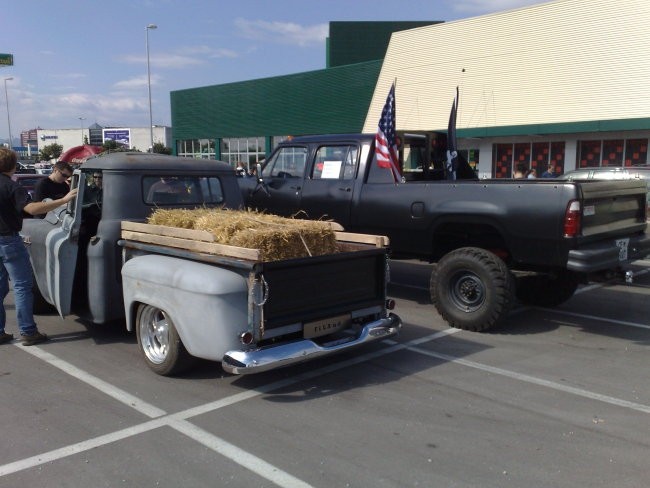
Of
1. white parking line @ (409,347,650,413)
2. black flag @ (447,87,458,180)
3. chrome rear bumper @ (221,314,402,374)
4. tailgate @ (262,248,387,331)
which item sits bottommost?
white parking line @ (409,347,650,413)

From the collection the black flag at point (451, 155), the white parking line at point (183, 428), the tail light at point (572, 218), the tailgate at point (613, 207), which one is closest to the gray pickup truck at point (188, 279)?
the white parking line at point (183, 428)

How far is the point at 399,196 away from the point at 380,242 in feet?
6.36

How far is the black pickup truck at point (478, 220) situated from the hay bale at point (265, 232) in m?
1.87

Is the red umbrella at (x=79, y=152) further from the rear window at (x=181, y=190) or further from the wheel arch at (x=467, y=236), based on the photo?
the wheel arch at (x=467, y=236)

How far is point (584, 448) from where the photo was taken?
3883 millimetres

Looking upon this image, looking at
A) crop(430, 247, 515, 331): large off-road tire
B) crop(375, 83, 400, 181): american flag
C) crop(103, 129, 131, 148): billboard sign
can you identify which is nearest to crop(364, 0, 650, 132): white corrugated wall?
crop(375, 83, 400, 181): american flag

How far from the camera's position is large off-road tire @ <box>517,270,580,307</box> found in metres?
7.63

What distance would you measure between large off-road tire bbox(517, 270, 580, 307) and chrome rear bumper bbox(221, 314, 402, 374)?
3393 millimetres

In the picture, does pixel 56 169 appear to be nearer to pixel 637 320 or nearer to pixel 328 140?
pixel 328 140

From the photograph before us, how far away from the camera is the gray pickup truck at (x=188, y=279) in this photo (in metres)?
4.46

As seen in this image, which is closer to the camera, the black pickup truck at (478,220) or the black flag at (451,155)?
the black pickup truck at (478,220)

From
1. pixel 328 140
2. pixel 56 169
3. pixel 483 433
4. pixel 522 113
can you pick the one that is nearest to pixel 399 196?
pixel 328 140

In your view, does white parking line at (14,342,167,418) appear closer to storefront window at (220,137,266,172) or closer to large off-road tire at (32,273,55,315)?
large off-road tire at (32,273,55,315)

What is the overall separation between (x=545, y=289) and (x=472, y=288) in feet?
5.43
